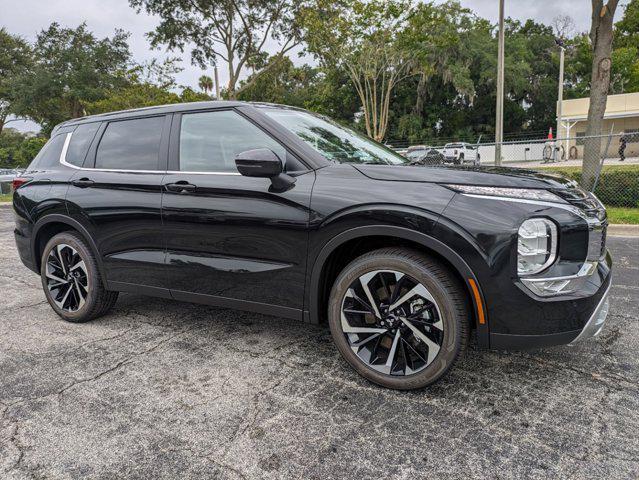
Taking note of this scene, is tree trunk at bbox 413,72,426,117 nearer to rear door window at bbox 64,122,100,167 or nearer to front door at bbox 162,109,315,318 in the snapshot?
rear door window at bbox 64,122,100,167

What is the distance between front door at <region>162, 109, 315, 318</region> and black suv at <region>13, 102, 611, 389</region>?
10 millimetres

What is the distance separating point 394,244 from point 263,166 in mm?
903

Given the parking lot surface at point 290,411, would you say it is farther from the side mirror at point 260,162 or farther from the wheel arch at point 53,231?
the side mirror at point 260,162

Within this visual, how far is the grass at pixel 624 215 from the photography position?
8555 mm

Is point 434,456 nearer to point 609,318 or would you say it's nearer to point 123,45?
point 609,318

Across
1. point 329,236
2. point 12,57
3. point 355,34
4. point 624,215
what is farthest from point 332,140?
point 12,57

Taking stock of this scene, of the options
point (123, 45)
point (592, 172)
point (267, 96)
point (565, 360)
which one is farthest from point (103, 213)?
point (267, 96)

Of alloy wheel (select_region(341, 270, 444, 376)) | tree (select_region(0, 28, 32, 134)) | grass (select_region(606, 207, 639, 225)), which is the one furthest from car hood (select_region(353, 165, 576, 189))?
tree (select_region(0, 28, 32, 134))

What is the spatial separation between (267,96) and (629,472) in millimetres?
45389

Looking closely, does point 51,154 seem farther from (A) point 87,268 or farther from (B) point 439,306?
(B) point 439,306

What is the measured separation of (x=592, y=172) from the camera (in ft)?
33.8

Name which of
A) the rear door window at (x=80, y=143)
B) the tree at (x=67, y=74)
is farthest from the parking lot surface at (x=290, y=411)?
the tree at (x=67, y=74)

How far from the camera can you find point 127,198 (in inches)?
139

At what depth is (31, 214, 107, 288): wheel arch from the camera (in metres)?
3.80
